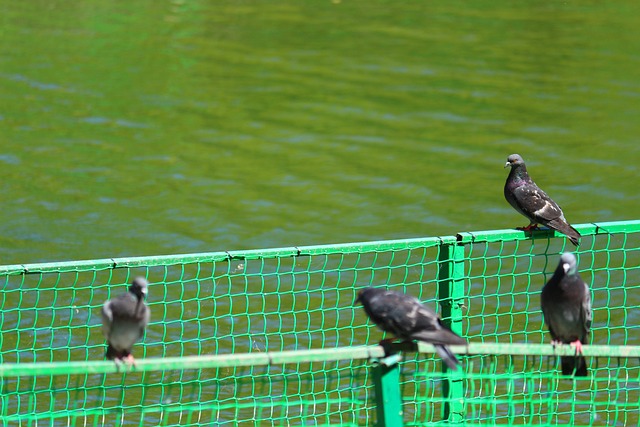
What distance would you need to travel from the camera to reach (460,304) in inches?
231

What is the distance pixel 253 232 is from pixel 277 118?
12.1ft

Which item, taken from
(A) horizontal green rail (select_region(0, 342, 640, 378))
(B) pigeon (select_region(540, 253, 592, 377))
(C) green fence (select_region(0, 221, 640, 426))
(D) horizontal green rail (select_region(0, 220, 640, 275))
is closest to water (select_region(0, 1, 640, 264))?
(C) green fence (select_region(0, 221, 640, 426))

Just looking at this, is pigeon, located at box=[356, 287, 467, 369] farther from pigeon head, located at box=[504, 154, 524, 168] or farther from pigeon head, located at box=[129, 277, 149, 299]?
pigeon head, located at box=[504, 154, 524, 168]

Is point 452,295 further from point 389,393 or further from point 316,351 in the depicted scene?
point 316,351

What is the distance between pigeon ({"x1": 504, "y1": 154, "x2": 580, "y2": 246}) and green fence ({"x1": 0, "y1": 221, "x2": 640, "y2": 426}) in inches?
6.5

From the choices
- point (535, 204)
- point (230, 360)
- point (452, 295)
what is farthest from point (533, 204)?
point (230, 360)

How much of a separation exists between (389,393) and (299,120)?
1025 cm

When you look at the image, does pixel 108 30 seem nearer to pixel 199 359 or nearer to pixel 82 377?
pixel 82 377

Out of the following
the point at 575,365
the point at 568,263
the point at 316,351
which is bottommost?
the point at 575,365

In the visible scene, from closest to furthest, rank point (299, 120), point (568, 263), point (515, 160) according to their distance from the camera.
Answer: point (568, 263)
point (515, 160)
point (299, 120)

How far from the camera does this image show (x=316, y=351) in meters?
4.16

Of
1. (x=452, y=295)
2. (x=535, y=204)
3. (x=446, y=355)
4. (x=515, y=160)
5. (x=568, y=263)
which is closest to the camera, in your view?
(x=446, y=355)

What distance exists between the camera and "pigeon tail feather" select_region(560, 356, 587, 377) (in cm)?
527

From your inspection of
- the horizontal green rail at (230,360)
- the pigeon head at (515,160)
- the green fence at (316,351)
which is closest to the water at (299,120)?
the green fence at (316,351)
